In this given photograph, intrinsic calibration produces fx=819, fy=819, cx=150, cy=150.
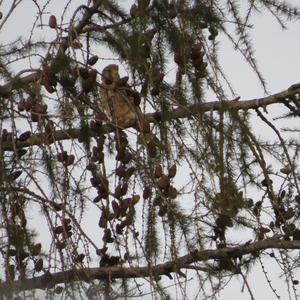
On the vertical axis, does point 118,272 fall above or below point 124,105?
below

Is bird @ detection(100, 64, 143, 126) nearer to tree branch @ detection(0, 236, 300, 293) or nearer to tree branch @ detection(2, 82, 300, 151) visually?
tree branch @ detection(2, 82, 300, 151)

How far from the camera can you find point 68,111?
75.7 inches

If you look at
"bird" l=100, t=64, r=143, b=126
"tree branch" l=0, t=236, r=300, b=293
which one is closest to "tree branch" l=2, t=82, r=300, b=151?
"bird" l=100, t=64, r=143, b=126

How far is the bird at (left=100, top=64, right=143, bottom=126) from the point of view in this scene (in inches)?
75.7

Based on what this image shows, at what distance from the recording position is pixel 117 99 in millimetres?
2021

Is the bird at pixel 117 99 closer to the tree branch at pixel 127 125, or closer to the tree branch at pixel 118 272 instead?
the tree branch at pixel 127 125

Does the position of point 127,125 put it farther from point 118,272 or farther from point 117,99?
point 118,272

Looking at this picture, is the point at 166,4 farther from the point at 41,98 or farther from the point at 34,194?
the point at 34,194

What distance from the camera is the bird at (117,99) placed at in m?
1.92

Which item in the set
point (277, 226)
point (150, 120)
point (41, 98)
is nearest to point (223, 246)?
point (277, 226)

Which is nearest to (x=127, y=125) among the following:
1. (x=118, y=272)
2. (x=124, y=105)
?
(x=124, y=105)

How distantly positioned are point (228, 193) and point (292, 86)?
2.52 feet

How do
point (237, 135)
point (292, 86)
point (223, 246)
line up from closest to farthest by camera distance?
point (237, 135), point (223, 246), point (292, 86)

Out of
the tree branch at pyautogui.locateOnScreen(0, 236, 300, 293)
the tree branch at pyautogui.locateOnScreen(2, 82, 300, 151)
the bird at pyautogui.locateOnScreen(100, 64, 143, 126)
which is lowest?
the tree branch at pyautogui.locateOnScreen(0, 236, 300, 293)
